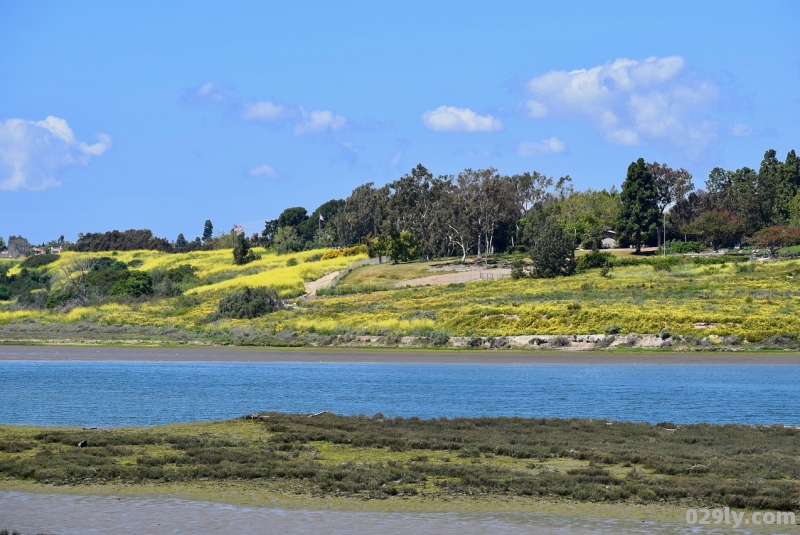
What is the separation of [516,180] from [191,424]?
131673mm

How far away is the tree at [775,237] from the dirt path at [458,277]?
93.2 feet

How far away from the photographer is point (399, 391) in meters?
35.7

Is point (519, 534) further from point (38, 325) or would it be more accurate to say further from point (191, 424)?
point (38, 325)

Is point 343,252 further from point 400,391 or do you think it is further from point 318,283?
point 400,391

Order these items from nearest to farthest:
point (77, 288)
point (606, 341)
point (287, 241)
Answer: point (606, 341) < point (77, 288) < point (287, 241)

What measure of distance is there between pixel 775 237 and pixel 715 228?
15.5 m

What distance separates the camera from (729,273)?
285ft

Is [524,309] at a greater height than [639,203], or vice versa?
[639,203]

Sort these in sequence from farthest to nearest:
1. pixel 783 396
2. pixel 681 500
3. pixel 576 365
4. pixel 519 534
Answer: pixel 576 365, pixel 783 396, pixel 681 500, pixel 519 534

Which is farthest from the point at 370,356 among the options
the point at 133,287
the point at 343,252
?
the point at 343,252

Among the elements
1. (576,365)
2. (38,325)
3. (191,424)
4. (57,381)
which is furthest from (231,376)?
(38,325)

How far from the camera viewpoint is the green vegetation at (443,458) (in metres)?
16.4

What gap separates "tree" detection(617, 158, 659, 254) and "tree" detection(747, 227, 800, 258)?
13961 millimetres

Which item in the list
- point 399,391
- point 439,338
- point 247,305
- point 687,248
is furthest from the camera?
point 687,248
